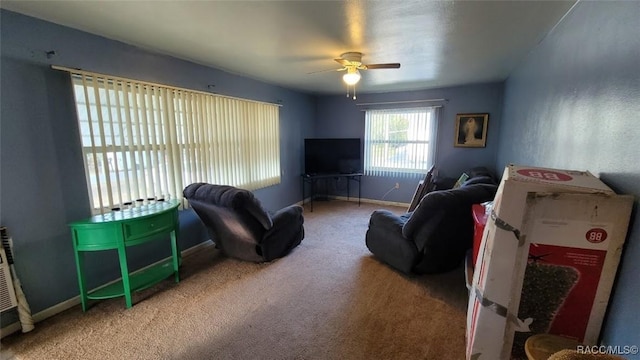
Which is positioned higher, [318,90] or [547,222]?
[318,90]

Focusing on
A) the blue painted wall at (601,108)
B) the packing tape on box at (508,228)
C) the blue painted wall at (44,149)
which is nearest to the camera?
the blue painted wall at (601,108)

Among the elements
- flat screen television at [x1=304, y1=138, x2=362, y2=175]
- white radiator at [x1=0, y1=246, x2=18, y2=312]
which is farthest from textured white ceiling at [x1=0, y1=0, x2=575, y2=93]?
flat screen television at [x1=304, y1=138, x2=362, y2=175]

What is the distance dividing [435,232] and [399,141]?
3.25 m

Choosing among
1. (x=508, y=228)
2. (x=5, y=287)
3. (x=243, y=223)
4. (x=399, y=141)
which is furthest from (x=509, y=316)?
(x=399, y=141)

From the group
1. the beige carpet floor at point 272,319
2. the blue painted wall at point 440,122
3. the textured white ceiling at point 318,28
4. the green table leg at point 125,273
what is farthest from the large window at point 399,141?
the green table leg at point 125,273

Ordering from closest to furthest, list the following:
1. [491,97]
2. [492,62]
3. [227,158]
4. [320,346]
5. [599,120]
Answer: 1. [599,120]
2. [320,346]
3. [492,62]
4. [227,158]
5. [491,97]

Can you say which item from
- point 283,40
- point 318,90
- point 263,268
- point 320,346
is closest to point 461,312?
point 320,346

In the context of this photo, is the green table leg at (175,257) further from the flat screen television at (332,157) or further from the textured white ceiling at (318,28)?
the flat screen television at (332,157)

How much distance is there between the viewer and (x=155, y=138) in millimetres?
2822

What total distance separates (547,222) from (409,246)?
155 centimetres

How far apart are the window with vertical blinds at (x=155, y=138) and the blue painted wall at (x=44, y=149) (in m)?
0.11

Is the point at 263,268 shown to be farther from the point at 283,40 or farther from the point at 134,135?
the point at 283,40

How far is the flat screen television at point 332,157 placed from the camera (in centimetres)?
541

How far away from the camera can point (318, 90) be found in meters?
5.26
